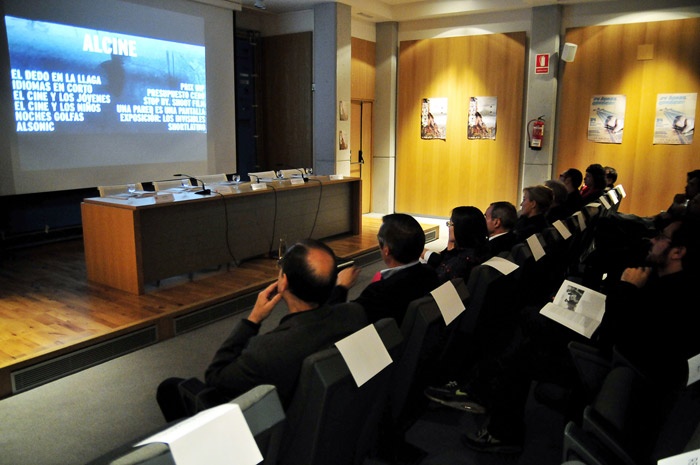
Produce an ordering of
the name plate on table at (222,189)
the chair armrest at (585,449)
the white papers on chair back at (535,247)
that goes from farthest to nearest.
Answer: the name plate on table at (222,189) → the white papers on chair back at (535,247) → the chair armrest at (585,449)

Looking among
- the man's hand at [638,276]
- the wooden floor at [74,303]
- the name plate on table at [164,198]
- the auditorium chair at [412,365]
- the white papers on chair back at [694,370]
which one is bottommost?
the wooden floor at [74,303]

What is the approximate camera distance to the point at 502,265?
2.72 meters

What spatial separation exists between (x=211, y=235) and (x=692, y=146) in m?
6.29

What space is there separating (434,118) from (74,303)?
6442 millimetres

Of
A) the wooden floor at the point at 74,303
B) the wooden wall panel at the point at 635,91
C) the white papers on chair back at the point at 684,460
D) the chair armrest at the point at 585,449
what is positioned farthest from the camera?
the wooden wall panel at the point at 635,91

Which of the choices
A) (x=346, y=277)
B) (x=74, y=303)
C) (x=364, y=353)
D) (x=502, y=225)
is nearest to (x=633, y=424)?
(x=364, y=353)

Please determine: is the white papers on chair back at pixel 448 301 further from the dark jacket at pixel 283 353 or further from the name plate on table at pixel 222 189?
the name plate on table at pixel 222 189

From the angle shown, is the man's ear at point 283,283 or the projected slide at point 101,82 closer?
the man's ear at point 283,283

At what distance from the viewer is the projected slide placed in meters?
5.55

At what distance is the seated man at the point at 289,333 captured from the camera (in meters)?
1.61

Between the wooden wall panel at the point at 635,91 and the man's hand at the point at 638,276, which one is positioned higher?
the wooden wall panel at the point at 635,91

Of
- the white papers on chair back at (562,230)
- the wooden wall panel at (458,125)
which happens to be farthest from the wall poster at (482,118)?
the white papers on chair back at (562,230)

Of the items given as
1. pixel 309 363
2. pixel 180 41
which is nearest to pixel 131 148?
pixel 180 41

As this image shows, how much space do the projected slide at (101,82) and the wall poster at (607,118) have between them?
5406 millimetres
